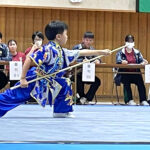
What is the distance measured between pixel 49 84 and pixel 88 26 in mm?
7992

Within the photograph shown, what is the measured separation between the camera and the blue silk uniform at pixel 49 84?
5457 millimetres

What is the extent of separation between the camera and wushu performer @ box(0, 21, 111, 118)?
5410 mm

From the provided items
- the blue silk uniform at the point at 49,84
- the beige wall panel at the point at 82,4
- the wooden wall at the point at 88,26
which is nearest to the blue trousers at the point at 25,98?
the blue silk uniform at the point at 49,84

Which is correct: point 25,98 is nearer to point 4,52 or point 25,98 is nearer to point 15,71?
point 15,71

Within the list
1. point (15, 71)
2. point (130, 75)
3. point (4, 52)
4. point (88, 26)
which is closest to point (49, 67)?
point (15, 71)

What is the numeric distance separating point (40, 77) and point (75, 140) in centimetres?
228

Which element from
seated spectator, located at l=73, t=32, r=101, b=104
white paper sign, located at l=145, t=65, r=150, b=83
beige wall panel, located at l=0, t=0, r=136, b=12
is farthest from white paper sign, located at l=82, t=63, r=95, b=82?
beige wall panel, located at l=0, t=0, r=136, b=12

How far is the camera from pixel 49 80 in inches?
223

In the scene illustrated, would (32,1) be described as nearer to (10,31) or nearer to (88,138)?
(10,31)

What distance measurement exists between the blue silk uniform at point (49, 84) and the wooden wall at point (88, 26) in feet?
24.6

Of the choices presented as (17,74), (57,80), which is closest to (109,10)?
(17,74)

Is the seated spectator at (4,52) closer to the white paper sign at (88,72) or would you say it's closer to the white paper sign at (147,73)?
the white paper sign at (88,72)

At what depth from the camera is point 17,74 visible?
9.46m

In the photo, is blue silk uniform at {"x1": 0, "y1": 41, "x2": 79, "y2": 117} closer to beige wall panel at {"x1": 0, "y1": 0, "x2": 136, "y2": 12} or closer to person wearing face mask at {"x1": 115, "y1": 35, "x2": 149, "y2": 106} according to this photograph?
person wearing face mask at {"x1": 115, "y1": 35, "x2": 149, "y2": 106}
